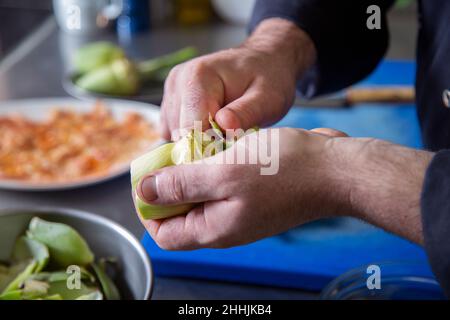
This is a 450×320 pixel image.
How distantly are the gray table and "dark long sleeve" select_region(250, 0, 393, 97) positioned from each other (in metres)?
0.38

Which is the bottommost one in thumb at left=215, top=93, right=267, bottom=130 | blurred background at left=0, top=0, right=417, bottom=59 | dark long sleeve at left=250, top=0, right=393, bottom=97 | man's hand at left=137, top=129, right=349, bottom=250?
man's hand at left=137, top=129, right=349, bottom=250

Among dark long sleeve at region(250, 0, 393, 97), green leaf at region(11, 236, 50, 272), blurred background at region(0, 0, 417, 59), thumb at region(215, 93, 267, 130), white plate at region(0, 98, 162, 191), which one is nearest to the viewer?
thumb at region(215, 93, 267, 130)

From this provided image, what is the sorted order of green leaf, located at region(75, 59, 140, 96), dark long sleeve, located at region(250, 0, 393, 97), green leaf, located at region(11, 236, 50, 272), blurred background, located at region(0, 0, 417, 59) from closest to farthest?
green leaf, located at region(11, 236, 50, 272) → dark long sleeve, located at region(250, 0, 393, 97) → green leaf, located at region(75, 59, 140, 96) → blurred background, located at region(0, 0, 417, 59)

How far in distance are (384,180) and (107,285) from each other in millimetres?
381

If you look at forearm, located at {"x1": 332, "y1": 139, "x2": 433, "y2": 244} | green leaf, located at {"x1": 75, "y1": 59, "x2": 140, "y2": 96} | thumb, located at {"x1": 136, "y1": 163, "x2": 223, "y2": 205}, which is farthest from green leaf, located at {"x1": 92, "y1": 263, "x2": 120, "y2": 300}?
green leaf, located at {"x1": 75, "y1": 59, "x2": 140, "y2": 96}

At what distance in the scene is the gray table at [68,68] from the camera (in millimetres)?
862

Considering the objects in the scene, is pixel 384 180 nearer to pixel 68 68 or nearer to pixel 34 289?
pixel 34 289

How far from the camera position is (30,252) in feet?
2.67

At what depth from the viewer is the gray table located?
2.83 feet

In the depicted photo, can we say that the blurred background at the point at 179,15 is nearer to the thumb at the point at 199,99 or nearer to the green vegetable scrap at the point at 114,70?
the green vegetable scrap at the point at 114,70

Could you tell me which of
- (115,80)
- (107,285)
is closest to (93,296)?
(107,285)

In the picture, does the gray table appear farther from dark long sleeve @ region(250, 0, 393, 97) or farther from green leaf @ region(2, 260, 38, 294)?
dark long sleeve @ region(250, 0, 393, 97)

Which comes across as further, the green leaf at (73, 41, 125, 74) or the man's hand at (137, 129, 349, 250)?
the green leaf at (73, 41, 125, 74)

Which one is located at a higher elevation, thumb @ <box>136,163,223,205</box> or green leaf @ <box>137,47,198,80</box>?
green leaf @ <box>137,47,198,80</box>
